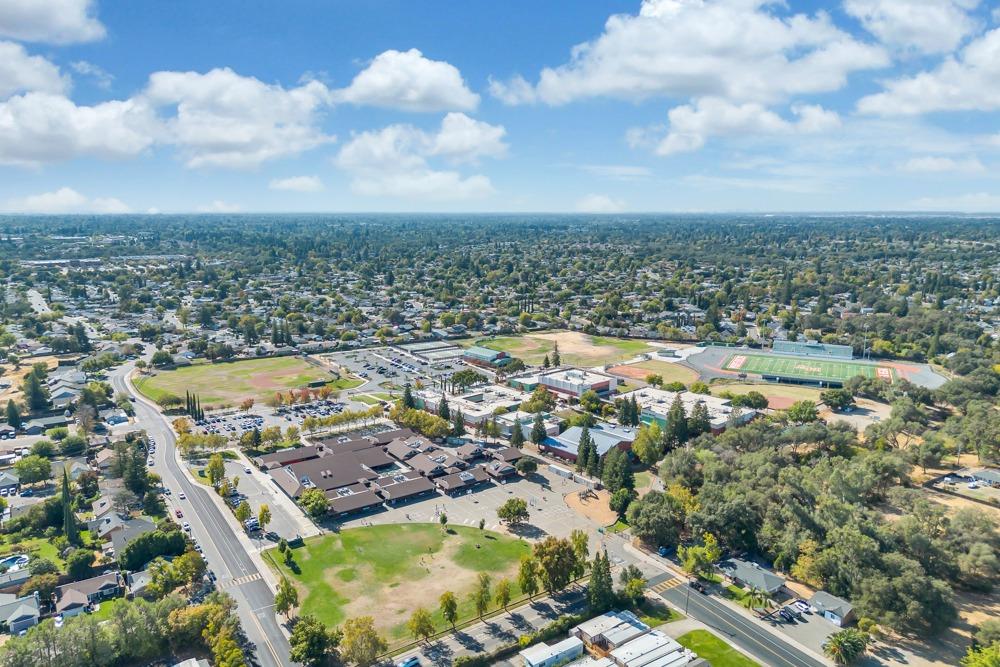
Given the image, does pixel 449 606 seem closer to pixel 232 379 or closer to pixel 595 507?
pixel 595 507

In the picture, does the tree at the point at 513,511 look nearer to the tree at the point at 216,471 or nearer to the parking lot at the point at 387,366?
the tree at the point at 216,471

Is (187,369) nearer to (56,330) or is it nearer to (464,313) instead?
(56,330)

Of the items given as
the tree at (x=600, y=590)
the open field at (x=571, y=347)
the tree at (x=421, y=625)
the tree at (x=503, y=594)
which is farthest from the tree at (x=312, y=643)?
the open field at (x=571, y=347)

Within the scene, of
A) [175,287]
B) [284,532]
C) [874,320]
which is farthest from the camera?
[175,287]

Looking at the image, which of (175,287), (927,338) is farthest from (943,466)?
(175,287)

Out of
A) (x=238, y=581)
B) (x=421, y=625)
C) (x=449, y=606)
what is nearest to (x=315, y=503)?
(x=238, y=581)

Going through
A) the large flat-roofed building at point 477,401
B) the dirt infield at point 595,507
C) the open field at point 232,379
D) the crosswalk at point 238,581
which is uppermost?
the large flat-roofed building at point 477,401
